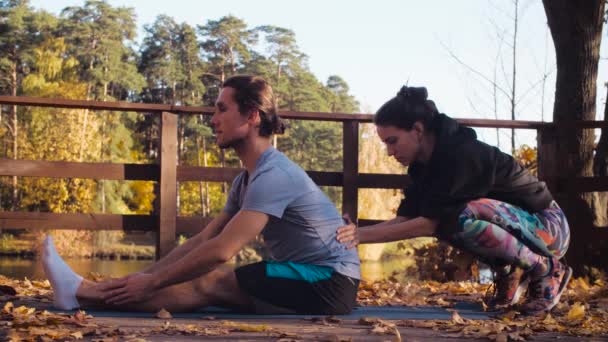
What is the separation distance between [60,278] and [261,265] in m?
0.84

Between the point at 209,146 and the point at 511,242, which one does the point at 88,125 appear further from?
the point at 511,242

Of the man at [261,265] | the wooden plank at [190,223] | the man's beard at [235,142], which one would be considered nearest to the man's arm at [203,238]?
the man at [261,265]

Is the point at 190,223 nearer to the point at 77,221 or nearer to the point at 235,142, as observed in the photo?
the point at 77,221

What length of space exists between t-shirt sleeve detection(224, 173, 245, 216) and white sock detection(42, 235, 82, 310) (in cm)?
70

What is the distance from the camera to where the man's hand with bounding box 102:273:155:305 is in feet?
12.0

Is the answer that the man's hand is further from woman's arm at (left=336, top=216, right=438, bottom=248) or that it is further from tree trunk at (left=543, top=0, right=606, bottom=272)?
tree trunk at (left=543, top=0, right=606, bottom=272)

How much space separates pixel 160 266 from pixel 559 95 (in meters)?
4.93

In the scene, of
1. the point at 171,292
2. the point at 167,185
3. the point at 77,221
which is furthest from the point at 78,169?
the point at 171,292

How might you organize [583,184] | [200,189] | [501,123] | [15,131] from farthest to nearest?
[200,189]
[15,131]
[583,184]
[501,123]

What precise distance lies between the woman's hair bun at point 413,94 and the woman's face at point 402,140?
0.40ft

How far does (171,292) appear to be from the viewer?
3.80m

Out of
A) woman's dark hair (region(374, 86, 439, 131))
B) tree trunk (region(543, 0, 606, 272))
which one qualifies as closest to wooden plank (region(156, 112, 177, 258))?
woman's dark hair (region(374, 86, 439, 131))

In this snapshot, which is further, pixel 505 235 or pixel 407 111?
pixel 505 235

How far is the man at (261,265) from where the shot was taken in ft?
12.1
